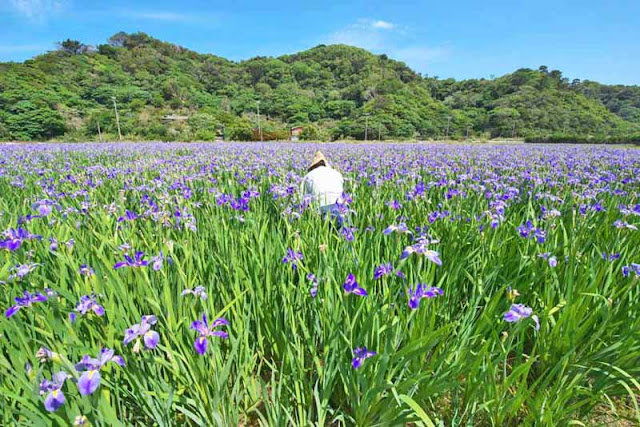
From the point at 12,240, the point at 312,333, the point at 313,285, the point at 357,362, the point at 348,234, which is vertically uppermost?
the point at 12,240

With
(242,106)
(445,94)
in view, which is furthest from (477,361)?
(445,94)

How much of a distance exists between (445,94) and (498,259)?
128 m

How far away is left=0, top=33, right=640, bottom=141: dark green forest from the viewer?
49000 mm

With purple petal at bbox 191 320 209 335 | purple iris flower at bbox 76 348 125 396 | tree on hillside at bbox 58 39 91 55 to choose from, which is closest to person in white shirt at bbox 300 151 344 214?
purple petal at bbox 191 320 209 335

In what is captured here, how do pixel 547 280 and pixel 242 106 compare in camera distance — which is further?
pixel 242 106

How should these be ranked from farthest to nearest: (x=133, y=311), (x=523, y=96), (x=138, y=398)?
1. (x=523, y=96)
2. (x=133, y=311)
3. (x=138, y=398)

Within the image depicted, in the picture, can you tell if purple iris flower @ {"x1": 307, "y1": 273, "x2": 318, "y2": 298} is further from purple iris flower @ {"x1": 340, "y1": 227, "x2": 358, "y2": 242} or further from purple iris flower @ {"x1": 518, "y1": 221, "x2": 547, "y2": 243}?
→ purple iris flower @ {"x1": 518, "y1": 221, "x2": 547, "y2": 243}

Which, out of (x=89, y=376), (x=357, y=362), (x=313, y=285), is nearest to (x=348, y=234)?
(x=313, y=285)

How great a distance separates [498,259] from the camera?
7.54ft

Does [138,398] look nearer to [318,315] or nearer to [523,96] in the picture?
[318,315]

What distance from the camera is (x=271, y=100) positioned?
84.6m

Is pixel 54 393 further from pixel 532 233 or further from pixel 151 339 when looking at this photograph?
pixel 532 233

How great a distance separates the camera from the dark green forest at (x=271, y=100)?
49.0 metres

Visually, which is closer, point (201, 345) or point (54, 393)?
point (54, 393)
